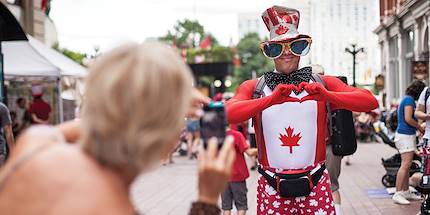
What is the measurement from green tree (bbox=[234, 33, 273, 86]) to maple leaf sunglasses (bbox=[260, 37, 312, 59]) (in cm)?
9155

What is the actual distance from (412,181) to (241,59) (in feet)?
296

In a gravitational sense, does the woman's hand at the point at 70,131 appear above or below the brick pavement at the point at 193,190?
above

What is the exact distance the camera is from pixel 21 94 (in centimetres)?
2058

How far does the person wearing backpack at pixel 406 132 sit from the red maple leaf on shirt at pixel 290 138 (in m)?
5.11

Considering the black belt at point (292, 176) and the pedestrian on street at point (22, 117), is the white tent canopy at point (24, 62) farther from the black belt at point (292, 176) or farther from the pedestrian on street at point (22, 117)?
the black belt at point (292, 176)

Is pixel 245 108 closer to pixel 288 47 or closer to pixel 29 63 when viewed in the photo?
pixel 288 47

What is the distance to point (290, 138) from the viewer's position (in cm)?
464

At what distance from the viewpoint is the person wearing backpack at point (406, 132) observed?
30.7 ft

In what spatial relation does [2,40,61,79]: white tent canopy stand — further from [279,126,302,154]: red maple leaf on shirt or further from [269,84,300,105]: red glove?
[269,84,300,105]: red glove

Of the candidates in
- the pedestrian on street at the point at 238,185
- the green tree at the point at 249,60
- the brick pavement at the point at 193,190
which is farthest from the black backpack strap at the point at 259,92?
the green tree at the point at 249,60

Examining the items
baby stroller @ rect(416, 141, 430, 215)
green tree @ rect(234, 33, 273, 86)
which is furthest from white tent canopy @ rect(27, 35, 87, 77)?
green tree @ rect(234, 33, 273, 86)

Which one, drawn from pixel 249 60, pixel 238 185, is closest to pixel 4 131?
pixel 238 185

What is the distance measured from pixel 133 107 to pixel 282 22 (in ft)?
10.8

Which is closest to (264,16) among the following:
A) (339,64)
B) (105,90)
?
(105,90)
